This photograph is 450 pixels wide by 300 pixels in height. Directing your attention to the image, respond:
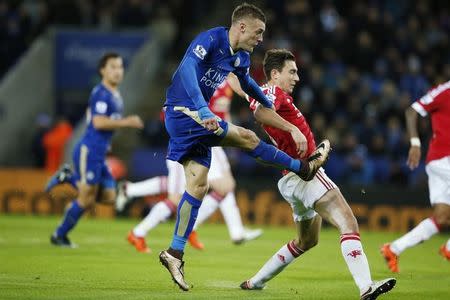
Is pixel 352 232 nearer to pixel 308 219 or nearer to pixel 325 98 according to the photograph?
pixel 308 219

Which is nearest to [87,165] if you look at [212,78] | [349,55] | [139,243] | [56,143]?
[139,243]

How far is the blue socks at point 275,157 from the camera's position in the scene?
8.77m

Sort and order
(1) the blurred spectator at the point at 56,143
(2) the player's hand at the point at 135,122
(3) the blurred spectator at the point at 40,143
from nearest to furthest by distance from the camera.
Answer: (2) the player's hand at the point at 135,122 < (1) the blurred spectator at the point at 56,143 < (3) the blurred spectator at the point at 40,143

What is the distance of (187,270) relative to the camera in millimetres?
11094

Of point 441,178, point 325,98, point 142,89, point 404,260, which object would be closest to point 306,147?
point 441,178

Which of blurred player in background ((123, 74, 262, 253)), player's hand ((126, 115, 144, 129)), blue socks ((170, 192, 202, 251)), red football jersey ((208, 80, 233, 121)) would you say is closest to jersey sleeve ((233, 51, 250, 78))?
blue socks ((170, 192, 202, 251))

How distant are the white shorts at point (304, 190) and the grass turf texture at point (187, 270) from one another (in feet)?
2.53

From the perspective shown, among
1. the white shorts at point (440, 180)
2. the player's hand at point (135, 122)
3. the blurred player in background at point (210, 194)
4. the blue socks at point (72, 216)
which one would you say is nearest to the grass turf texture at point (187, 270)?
the blurred player in background at point (210, 194)

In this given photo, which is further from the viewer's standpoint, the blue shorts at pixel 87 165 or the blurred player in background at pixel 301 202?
the blue shorts at pixel 87 165

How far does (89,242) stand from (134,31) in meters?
12.3

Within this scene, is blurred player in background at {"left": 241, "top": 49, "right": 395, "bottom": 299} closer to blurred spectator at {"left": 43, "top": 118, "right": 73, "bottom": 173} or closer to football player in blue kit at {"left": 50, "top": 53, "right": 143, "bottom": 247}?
football player in blue kit at {"left": 50, "top": 53, "right": 143, "bottom": 247}

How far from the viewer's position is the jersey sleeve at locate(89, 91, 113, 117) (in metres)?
13.6

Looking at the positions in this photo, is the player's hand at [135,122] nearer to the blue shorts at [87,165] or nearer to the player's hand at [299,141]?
the blue shorts at [87,165]

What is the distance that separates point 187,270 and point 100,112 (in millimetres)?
3430
